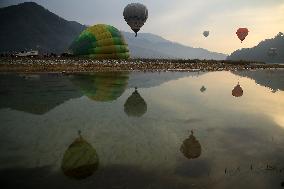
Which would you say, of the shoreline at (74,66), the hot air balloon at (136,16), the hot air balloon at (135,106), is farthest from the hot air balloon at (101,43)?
the hot air balloon at (135,106)

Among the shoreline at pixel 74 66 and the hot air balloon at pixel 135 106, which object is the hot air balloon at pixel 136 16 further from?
the hot air balloon at pixel 135 106

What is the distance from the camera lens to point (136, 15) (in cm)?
6612

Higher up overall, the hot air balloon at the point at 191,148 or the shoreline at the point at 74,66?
the shoreline at the point at 74,66

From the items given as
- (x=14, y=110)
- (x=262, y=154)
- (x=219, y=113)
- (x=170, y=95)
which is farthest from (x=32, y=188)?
(x=170, y=95)

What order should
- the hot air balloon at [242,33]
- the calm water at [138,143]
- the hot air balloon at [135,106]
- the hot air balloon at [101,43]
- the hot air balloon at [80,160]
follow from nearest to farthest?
the calm water at [138,143]
the hot air balloon at [80,160]
the hot air balloon at [135,106]
the hot air balloon at [101,43]
the hot air balloon at [242,33]

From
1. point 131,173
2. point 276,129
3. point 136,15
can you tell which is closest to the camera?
point 131,173

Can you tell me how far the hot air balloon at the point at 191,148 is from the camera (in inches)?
321

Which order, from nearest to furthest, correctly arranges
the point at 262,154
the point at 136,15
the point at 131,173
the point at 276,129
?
1. the point at 131,173
2. the point at 262,154
3. the point at 276,129
4. the point at 136,15

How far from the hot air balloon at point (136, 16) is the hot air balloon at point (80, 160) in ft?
196

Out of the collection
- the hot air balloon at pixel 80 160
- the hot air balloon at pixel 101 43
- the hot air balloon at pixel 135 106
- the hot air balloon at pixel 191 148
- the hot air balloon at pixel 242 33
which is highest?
the hot air balloon at pixel 242 33

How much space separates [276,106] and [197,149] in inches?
369

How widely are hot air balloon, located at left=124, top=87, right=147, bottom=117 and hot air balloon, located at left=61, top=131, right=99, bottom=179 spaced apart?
4.73m

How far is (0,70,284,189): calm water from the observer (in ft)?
21.5

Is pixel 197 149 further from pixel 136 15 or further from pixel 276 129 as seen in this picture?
pixel 136 15
